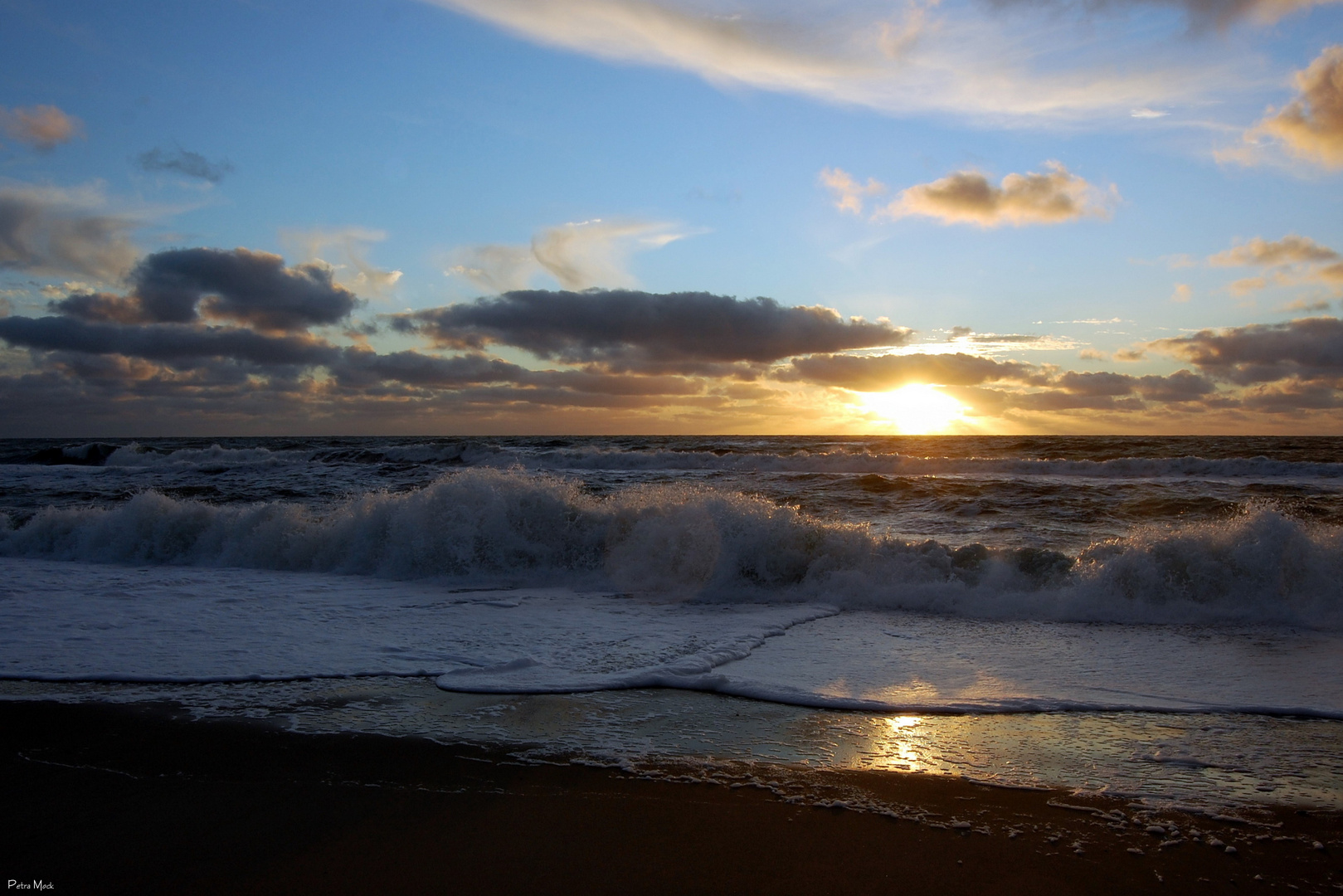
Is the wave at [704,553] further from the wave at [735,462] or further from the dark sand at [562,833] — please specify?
the wave at [735,462]

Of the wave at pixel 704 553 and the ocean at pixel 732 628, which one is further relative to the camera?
the wave at pixel 704 553

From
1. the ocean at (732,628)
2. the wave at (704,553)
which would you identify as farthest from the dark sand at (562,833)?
the wave at (704,553)

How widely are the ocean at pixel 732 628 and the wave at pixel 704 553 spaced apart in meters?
0.03

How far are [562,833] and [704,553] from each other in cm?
606

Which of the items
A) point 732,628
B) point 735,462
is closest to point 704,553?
point 732,628

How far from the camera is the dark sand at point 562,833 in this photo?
105 inches

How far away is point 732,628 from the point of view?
6785 mm

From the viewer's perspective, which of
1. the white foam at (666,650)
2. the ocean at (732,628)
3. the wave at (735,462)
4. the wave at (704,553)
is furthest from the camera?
the wave at (735,462)

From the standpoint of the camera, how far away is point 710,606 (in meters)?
7.91

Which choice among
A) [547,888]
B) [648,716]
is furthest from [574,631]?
[547,888]

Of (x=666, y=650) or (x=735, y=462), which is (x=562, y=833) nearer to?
(x=666, y=650)

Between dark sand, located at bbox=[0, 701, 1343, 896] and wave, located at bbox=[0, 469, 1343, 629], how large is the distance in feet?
15.2

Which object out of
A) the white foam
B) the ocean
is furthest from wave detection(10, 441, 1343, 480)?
the white foam

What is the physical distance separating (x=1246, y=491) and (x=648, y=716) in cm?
1718
